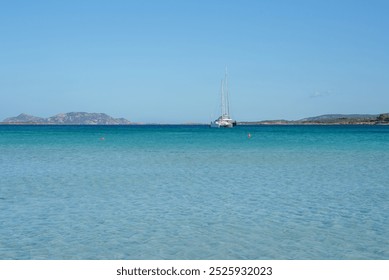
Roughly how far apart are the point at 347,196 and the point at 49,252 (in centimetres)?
1120

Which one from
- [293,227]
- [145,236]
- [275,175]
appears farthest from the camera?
[275,175]

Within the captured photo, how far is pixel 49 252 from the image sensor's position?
10.3 meters

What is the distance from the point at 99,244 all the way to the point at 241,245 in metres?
3.29

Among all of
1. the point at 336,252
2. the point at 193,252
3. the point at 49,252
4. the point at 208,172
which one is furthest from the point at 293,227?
the point at 208,172

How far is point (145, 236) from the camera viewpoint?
1159cm

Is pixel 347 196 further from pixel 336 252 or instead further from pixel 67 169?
pixel 67 169
